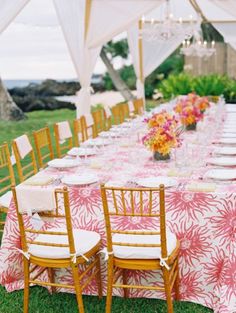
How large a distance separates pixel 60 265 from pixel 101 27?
457 cm

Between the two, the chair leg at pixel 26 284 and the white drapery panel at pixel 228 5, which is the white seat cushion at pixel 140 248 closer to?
the chair leg at pixel 26 284

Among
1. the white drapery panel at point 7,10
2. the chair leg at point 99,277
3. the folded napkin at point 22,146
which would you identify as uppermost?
the white drapery panel at point 7,10

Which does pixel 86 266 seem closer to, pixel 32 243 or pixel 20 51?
pixel 32 243

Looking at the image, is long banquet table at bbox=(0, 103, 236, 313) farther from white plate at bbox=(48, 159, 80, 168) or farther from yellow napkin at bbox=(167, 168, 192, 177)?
white plate at bbox=(48, 159, 80, 168)

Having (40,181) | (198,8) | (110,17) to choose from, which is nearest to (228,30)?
(198,8)

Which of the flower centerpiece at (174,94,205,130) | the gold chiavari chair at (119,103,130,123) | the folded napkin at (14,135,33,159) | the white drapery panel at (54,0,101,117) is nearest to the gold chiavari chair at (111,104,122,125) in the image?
the gold chiavari chair at (119,103,130,123)

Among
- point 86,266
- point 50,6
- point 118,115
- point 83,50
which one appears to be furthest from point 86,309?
point 50,6

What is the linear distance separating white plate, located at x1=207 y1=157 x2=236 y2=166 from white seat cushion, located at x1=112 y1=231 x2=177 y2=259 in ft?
3.01

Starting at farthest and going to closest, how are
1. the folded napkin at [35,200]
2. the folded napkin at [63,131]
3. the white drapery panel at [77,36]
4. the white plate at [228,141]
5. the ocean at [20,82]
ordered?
the ocean at [20,82] → the white drapery panel at [77,36] → the folded napkin at [63,131] → the white plate at [228,141] → the folded napkin at [35,200]

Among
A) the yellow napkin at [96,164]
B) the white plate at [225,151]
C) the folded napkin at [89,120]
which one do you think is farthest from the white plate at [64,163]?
the folded napkin at [89,120]

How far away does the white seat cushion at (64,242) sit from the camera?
2.99 meters

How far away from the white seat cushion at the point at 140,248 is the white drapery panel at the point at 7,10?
246 centimetres

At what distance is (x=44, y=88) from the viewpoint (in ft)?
54.0

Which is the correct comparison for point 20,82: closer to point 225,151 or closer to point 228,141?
point 228,141
